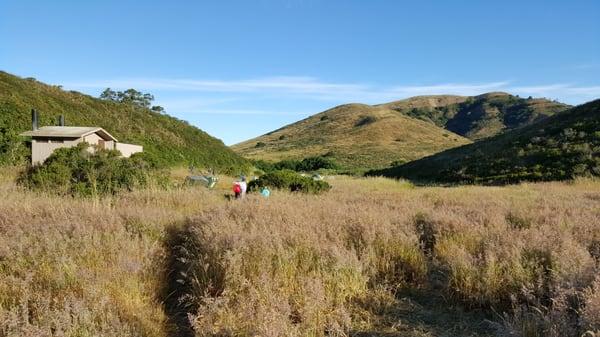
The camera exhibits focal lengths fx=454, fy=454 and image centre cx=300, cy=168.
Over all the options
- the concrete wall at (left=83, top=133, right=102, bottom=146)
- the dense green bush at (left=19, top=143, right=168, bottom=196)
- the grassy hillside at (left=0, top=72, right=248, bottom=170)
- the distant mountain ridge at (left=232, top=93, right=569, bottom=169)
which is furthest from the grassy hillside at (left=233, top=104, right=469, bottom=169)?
the dense green bush at (left=19, top=143, right=168, bottom=196)

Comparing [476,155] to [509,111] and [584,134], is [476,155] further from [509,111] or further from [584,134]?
[509,111]

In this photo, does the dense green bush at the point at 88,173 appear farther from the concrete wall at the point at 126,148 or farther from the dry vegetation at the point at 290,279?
the concrete wall at the point at 126,148

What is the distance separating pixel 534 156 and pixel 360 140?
71.9m

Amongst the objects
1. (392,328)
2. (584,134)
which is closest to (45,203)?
(392,328)

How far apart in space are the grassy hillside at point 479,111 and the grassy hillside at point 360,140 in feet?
99.5

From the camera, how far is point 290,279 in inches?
162

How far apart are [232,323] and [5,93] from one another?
42.9m

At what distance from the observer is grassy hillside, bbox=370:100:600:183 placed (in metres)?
27.1

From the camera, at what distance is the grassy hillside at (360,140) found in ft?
279

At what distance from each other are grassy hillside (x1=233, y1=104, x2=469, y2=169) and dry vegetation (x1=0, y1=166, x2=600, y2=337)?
67.9 meters

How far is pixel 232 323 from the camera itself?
338 cm

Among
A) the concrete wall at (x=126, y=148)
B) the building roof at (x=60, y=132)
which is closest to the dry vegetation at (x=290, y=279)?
the building roof at (x=60, y=132)

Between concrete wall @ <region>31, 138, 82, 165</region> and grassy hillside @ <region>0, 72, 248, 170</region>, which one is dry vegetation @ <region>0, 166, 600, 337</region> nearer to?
concrete wall @ <region>31, 138, 82, 165</region>

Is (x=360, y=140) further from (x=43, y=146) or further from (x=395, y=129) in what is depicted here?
(x=43, y=146)
